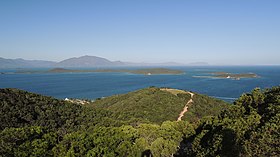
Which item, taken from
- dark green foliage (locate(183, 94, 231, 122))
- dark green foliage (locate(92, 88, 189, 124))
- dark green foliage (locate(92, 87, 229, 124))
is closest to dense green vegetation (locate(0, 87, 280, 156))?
dark green foliage (locate(92, 88, 189, 124))

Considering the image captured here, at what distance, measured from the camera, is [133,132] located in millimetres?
27625

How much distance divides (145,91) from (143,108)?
1309cm

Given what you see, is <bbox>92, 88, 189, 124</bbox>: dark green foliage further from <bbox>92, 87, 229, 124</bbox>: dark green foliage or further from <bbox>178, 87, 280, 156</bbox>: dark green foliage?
<bbox>178, 87, 280, 156</bbox>: dark green foliage

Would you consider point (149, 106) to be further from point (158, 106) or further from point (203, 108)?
point (203, 108)

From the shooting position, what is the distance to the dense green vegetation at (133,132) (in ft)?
54.8

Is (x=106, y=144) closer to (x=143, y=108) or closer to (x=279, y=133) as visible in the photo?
(x=279, y=133)

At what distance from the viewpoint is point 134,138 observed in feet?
85.3

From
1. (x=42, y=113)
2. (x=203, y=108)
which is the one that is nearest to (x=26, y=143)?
(x=42, y=113)

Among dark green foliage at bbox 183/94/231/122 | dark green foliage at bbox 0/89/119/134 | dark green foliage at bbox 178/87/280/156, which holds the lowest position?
dark green foliage at bbox 183/94/231/122

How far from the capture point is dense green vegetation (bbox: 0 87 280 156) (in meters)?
16.7

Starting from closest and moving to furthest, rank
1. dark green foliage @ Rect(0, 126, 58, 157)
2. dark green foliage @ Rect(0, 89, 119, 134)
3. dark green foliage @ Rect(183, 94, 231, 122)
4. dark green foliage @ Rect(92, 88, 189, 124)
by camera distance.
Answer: dark green foliage @ Rect(0, 126, 58, 157), dark green foliage @ Rect(0, 89, 119, 134), dark green foliage @ Rect(92, 88, 189, 124), dark green foliage @ Rect(183, 94, 231, 122)

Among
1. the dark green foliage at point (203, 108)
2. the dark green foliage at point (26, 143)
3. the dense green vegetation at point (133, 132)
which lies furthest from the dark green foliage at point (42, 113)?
the dark green foliage at point (203, 108)

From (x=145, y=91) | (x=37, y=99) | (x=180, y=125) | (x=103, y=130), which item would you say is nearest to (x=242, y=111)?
(x=180, y=125)

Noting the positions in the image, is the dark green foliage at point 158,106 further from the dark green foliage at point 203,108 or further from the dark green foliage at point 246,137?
the dark green foliage at point 246,137
